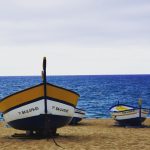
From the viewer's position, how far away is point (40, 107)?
16094 mm

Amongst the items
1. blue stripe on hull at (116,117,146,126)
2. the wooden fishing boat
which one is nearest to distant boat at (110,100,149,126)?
blue stripe on hull at (116,117,146,126)

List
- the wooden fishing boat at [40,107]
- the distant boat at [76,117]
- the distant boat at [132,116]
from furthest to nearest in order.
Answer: the distant boat at [76,117] < the distant boat at [132,116] < the wooden fishing boat at [40,107]

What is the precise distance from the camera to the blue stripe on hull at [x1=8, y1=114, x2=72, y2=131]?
1614cm

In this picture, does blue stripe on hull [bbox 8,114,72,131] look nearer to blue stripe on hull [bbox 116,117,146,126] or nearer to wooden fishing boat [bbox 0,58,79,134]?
wooden fishing boat [bbox 0,58,79,134]

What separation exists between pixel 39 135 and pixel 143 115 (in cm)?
1197

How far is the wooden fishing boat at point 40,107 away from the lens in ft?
52.7

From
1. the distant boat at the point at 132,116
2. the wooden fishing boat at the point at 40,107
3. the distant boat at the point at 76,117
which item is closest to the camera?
the wooden fishing boat at the point at 40,107

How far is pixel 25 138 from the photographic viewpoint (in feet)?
56.3

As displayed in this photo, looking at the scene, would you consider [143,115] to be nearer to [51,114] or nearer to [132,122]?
[132,122]

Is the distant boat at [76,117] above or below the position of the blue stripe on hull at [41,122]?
below

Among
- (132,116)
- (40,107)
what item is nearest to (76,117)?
(132,116)

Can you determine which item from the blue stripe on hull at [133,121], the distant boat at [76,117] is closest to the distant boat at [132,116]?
the blue stripe on hull at [133,121]

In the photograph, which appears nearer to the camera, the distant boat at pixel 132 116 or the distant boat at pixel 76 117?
the distant boat at pixel 132 116

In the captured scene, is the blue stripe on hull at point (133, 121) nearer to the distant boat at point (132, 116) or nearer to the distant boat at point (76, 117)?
the distant boat at point (132, 116)
